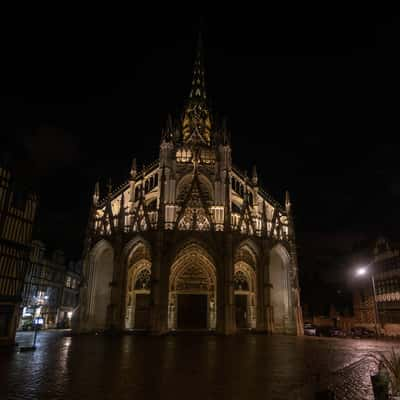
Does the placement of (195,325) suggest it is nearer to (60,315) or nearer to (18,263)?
(18,263)

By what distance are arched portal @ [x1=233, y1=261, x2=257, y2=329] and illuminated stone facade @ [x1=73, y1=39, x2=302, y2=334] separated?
0.10 meters

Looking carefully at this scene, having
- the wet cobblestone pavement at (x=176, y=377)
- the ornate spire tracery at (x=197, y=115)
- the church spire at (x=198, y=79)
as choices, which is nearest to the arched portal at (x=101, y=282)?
the ornate spire tracery at (x=197, y=115)

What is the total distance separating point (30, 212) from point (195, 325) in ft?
64.5

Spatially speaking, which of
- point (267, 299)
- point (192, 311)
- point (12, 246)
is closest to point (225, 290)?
point (267, 299)

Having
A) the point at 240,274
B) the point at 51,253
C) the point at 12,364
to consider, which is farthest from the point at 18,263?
the point at 51,253

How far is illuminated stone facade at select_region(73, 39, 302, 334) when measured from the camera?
3281 cm

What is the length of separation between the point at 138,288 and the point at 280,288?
49.7 feet

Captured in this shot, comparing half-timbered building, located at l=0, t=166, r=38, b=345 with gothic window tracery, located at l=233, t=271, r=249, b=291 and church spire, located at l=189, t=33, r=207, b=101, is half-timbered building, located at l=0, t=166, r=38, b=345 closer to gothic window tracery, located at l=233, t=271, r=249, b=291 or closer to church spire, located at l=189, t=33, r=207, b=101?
gothic window tracery, located at l=233, t=271, r=249, b=291

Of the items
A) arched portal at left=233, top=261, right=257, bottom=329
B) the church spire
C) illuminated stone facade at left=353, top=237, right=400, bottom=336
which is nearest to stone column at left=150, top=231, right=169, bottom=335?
arched portal at left=233, top=261, right=257, bottom=329

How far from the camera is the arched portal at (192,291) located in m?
34.7

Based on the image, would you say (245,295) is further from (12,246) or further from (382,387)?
(382,387)

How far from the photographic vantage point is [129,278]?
36281 millimetres

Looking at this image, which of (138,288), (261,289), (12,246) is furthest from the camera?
(138,288)

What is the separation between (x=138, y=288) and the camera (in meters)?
36.7
